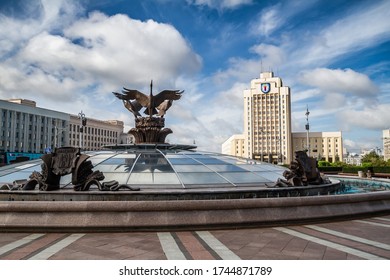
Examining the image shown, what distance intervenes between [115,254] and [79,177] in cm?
378

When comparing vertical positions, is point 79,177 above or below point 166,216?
above

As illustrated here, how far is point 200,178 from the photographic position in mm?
10219

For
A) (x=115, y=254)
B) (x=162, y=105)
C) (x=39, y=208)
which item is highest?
(x=162, y=105)

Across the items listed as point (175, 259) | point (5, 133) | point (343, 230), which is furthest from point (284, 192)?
point (5, 133)

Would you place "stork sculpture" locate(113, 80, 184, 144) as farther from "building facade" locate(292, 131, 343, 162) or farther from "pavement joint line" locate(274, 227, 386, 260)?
"building facade" locate(292, 131, 343, 162)

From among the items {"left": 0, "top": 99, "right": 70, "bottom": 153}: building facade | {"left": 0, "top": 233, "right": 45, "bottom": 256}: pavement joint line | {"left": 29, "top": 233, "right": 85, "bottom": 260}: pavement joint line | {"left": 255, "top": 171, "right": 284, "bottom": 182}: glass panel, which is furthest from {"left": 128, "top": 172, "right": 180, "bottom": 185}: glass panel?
{"left": 0, "top": 99, "right": 70, "bottom": 153}: building facade

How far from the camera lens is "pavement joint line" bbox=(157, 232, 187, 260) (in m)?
4.89

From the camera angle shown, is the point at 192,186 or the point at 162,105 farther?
the point at 162,105

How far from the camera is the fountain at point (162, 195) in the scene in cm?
649

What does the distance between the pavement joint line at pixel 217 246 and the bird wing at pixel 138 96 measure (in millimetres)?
11231

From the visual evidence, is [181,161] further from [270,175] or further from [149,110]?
[149,110]

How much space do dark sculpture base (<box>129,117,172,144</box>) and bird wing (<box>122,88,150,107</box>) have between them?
1.07 meters

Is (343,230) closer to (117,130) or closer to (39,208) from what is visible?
(39,208)

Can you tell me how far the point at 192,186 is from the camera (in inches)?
374
